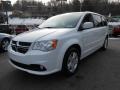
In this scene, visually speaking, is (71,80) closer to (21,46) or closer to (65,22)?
(21,46)

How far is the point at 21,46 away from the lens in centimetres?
364

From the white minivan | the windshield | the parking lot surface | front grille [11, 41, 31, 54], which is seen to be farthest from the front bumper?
the windshield

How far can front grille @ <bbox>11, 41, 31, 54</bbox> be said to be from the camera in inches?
139

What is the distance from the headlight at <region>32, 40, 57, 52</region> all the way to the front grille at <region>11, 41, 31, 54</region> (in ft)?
0.57

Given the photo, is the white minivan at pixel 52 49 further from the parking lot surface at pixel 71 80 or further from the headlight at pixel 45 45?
the parking lot surface at pixel 71 80

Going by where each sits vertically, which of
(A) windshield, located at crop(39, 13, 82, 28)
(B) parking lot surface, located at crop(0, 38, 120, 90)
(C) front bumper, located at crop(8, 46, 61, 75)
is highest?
(A) windshield, located at crop(39, 13, 82, 28)

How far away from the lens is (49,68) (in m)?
3.45

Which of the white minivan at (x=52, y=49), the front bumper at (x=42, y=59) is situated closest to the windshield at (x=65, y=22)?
the white minivan at (x=52, y=49)

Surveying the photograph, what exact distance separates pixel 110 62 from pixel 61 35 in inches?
92.6

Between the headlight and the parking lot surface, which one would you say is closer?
the headlight

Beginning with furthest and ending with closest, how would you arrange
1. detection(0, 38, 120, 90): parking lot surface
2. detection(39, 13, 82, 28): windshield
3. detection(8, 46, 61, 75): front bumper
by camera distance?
detection(39, 13, 82, 28): windshield, detection(0, 38, 120, 90): parking lot surface, detection(8, 46, 61, 75): front bumper

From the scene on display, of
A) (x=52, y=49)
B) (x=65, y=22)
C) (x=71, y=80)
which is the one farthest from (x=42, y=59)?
(x=65, y=22)

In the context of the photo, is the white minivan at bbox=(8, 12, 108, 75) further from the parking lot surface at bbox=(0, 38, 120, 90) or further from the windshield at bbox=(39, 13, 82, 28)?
the parking lot surface at bbox=(0, 38, 120, 90)

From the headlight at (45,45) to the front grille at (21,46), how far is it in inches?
6.9
